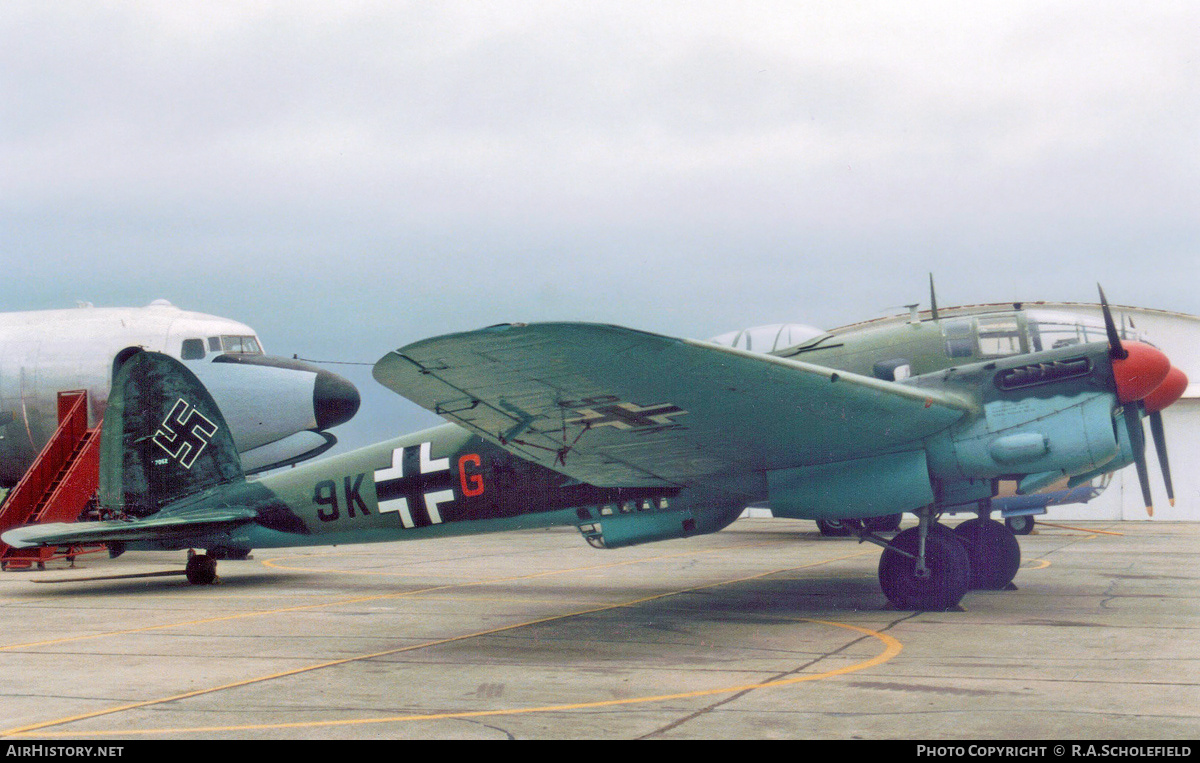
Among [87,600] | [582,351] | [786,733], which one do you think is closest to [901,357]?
[582,351]

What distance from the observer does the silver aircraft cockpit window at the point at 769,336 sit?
13.9 metres

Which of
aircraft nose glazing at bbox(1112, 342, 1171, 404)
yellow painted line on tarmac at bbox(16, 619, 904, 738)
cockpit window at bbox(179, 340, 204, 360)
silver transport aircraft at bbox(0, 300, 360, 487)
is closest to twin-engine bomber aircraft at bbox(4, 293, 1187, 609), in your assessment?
aircraft nose glazing at bbox(1112, 342, 1171, 404)

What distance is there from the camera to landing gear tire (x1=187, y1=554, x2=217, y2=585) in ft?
45.8

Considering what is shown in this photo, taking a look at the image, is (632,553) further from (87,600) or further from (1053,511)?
(1053,511)

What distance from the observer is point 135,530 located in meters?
12.7

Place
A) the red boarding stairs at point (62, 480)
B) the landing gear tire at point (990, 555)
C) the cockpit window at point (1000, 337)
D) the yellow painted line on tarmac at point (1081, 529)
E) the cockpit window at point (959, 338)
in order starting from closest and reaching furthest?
1. the cockpit window at point (1000, 337)
2. the cockpit window at point (959, 338)
3. the landing gear tire at point (990, 555)
4. the red boarding stairs at point (62, 480)
5. the yellow painted line on tarmac at point (1081, 529)

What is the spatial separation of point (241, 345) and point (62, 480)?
3945 millimetres

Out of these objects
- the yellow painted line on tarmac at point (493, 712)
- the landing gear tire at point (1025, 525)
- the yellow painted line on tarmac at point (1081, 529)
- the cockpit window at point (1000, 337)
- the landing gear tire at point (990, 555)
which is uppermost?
the cockpit window at point (1000, 337)

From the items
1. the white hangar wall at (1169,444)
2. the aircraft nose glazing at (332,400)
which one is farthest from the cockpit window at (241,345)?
the white hangar wall at (1169,444)

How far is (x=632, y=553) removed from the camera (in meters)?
20.8

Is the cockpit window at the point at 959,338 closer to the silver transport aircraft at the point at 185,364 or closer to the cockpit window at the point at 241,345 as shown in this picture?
the silver transport aircraft at the point at 185,364

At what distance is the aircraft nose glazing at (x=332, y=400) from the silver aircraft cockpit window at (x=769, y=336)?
297 inches

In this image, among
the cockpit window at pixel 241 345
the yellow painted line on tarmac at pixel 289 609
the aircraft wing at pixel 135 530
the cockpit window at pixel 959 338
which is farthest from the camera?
the cockpit window at pixel 241 345

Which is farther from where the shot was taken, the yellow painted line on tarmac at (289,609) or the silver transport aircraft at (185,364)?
the silver transport aircraft at (185,364)
